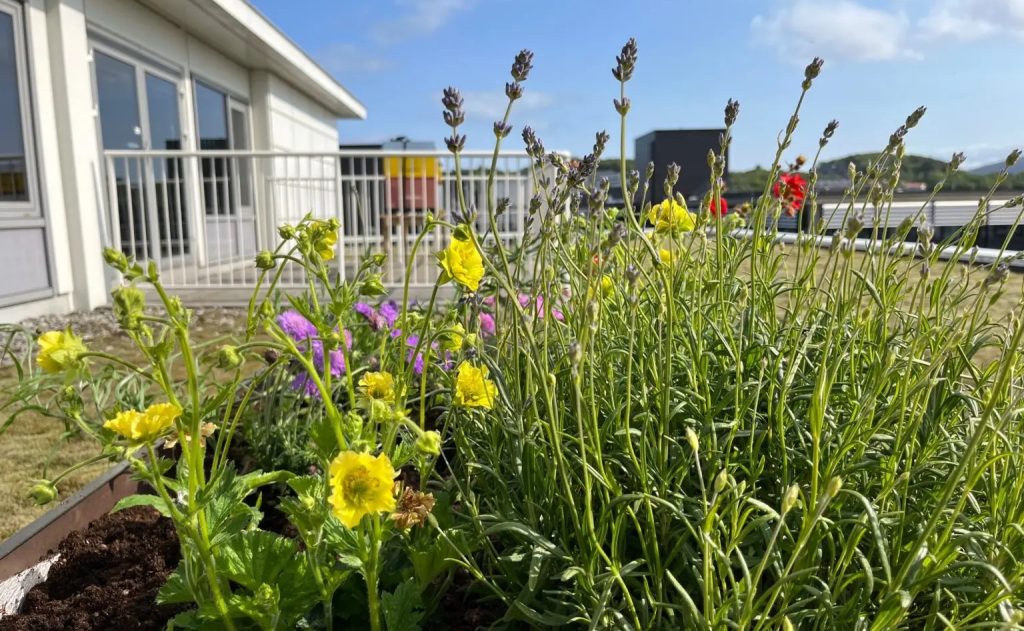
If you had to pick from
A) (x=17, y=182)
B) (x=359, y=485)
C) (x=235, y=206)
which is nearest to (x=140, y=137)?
(x=235, y=206)

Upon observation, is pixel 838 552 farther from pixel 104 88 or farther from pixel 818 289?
pixel 104 88

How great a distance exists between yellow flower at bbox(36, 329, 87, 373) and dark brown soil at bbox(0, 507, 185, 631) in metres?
0.54

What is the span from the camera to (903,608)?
692 millimetres

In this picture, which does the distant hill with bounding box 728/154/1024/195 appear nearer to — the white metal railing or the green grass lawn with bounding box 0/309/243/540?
the green grass lawn with bounding box 0/309/243/540

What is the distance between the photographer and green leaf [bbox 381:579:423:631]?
883 mm

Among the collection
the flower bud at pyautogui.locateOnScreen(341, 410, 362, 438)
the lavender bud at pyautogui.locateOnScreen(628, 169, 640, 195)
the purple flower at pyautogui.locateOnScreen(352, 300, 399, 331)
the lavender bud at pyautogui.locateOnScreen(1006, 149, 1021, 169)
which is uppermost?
the lavender bud at pyautogui.locateOnScreen(1006, 149, 1021, 169)

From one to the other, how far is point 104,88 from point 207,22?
142cm

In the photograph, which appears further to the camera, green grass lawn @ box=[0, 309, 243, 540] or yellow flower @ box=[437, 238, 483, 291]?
green grass lawn @ box=[0, 309, 243, 540]

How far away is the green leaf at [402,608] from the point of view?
2.90ft

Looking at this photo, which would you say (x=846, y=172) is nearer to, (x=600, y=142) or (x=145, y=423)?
(x=600, y=142)

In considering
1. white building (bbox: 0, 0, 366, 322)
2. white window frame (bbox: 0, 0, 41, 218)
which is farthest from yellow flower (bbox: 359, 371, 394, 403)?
white window frame (bbox: 0, 0, 41, 218)

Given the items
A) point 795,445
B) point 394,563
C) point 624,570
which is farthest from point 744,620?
point 394,563

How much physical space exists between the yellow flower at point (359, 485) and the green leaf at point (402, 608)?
0.80 ft

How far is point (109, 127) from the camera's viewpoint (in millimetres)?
5711
